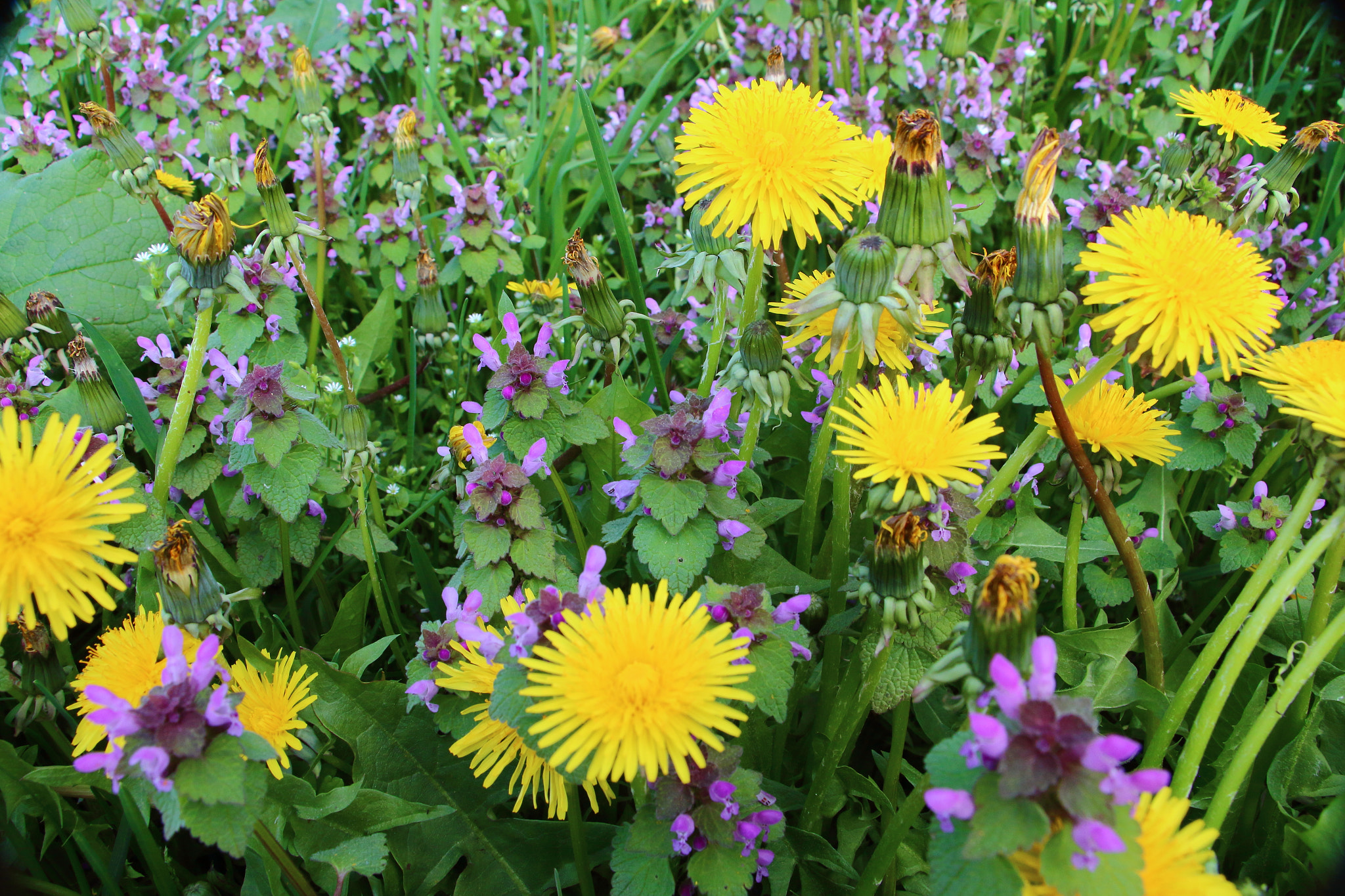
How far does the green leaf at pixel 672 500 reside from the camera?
4.40 feet

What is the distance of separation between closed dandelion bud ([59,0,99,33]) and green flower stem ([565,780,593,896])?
2.79 m

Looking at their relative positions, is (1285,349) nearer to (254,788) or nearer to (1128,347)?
(1128,347)

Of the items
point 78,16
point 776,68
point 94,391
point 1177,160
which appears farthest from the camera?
point 78,16

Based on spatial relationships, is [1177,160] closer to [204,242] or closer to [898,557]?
[898,557]

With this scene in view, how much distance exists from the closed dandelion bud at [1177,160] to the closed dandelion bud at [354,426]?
199 centimetres

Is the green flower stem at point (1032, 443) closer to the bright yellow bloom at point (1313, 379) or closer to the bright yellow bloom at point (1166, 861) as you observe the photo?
the bright yellow bloom at point (1313, 379)

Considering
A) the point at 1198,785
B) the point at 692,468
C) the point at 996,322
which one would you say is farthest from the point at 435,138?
the point at 1198,785

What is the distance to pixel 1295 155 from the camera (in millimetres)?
1864

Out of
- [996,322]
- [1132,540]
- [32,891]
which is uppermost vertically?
[996,322]

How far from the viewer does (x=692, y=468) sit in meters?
1.42

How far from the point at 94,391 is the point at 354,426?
0.49 metres

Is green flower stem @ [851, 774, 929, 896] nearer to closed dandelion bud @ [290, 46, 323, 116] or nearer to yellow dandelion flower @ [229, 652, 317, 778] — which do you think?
yellow dandelion flower @ [229, 652, 317, 778]

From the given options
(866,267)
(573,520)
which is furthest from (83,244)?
(866,267)

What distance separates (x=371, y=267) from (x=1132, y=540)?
2.47 meters
